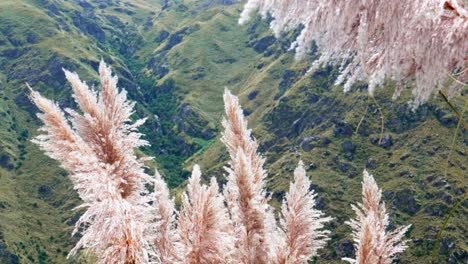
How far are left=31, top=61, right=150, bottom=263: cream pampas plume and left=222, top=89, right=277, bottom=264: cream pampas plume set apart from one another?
69 cm

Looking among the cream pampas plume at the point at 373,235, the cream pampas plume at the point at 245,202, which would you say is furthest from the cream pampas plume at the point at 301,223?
the cream pampas plume at the point at 373,235

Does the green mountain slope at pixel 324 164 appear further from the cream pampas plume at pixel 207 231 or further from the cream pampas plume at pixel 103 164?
the cream pampas plume at pixel 103 164

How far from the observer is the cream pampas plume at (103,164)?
2.58 metres

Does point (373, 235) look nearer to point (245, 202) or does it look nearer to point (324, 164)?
point (245, 202)

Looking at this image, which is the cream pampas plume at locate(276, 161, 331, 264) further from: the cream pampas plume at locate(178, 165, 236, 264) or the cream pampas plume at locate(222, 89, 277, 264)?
the cream pampas plume at locate(178, 165, 236, 264)

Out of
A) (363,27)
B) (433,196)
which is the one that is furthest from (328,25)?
(433,196)

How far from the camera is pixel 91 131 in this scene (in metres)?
2.75

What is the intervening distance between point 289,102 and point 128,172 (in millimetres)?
182089

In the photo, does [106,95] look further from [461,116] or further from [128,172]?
[461,116]

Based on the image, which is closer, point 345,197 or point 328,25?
point 328,25

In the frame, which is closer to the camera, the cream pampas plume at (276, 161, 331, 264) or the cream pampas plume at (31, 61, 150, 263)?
the cream pampas plume at (31, 61, 150, 263)

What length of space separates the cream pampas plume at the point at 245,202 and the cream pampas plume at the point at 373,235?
0.64 metres

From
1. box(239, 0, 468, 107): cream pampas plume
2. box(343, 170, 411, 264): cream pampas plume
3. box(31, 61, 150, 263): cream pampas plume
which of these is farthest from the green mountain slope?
box(239, 0, 468, 107): cream pampas plume

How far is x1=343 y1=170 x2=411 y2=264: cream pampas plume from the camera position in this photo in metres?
3.25
